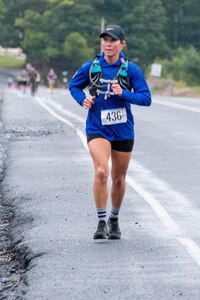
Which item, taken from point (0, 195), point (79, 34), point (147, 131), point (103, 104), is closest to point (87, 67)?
point (103, 104)

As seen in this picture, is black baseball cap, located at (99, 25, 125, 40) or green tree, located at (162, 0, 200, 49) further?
green tree, located at (162, 0, 200, 49)

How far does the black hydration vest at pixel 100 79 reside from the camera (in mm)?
9969

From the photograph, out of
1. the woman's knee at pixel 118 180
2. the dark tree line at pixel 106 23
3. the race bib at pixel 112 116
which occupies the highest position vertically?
the race bib at pixel 112 116

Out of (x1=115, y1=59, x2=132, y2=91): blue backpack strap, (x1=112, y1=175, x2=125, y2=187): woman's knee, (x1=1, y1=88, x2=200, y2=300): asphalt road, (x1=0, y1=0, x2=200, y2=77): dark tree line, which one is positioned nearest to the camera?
(x1=1, y1=88, x2=200, y2=300): asphalt road

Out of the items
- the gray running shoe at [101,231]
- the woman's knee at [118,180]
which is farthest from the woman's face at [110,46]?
the gray running shoe at [101,231]

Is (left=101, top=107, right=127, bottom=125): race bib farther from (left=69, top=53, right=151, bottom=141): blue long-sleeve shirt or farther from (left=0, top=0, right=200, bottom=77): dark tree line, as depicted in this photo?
(left=0, top=0, right=200, bottom=77): dark tree line

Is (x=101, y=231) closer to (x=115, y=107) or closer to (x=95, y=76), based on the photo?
(x=115, y=107)

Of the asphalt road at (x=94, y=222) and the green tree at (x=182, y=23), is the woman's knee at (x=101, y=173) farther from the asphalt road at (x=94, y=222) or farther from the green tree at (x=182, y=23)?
the green tree at (x=182, y=23)

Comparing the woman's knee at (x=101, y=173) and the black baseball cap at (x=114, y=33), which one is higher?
the black baseball cap at (x=114, y=33)

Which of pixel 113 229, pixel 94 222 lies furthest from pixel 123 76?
pixel 94 222

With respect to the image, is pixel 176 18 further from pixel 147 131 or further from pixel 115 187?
pixel 115 187

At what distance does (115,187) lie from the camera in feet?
33.9

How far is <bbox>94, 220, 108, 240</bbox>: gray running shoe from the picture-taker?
32.8 feet

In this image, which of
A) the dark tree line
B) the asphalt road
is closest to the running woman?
the asphalt road
